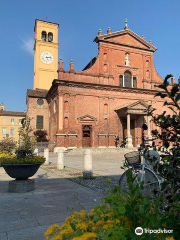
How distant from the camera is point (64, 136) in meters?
23.3

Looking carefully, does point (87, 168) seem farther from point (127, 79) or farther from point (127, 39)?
point (127, 39)

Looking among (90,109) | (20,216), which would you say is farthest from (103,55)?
(20,216)

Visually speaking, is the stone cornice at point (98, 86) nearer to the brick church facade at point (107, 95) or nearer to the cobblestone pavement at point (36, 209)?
the brick church facade at point (107, 95)

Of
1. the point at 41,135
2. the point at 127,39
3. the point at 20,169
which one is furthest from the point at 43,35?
the point at 20,169

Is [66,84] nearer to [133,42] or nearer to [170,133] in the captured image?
[133,42]

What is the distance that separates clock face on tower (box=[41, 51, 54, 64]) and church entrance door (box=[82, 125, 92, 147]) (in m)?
21.7

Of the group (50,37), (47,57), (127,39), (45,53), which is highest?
(50,37)

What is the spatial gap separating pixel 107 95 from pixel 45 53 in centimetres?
2113

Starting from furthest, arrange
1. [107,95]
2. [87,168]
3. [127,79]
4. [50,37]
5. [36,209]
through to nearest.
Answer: [50,37] < [127,79] < [107,95] < [87,168] < [36,209]

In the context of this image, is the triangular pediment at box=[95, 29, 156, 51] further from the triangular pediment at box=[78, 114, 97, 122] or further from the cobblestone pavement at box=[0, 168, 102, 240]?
the cobblestone pavement at box=[0, 168, 102, 240]

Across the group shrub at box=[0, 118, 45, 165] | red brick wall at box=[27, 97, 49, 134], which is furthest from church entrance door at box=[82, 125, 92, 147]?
shrub at box=[0, 118, 45, 165]

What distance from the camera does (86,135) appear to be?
25.3 m

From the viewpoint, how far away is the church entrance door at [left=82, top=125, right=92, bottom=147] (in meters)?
25.0

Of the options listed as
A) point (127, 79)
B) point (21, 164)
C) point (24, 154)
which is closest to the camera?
point (21, 164)
